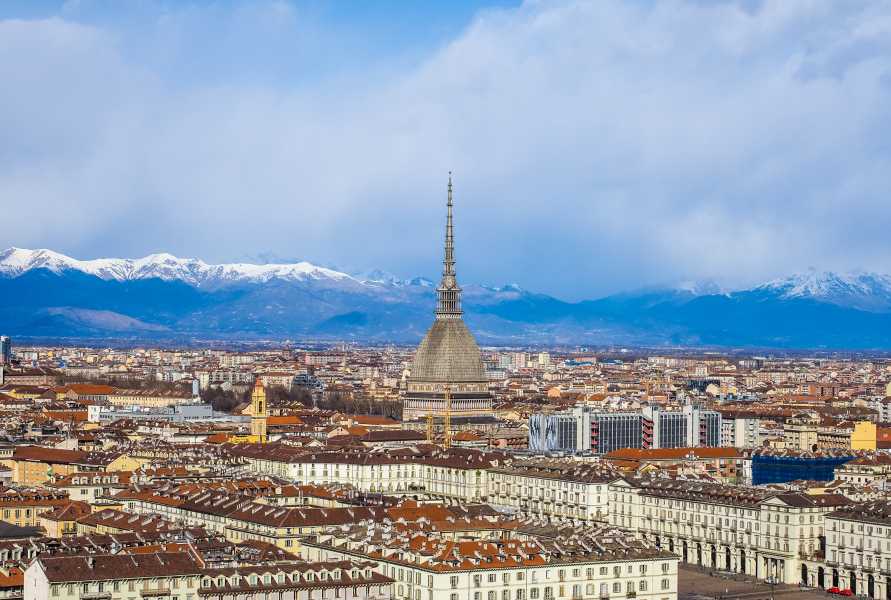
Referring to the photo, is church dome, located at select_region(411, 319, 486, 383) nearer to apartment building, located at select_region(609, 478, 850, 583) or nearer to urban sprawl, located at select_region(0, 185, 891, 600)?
urban sprawl, located at select_region(0, 185, 891, 600)

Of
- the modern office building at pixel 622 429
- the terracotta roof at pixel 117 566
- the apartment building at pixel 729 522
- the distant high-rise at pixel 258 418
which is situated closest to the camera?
the terracotta roof at pixel 117 566

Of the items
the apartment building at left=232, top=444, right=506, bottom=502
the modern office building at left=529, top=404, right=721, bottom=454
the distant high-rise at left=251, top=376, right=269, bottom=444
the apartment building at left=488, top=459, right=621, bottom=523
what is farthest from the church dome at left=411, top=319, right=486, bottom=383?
the apartment building at left=488, top=459, right=621, bottom=523

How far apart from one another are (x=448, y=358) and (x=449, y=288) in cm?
639

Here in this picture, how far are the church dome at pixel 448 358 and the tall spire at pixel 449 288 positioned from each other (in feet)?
2.74

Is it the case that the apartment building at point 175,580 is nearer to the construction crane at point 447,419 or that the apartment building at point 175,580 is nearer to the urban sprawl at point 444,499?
the urban sprawl at point 444,499

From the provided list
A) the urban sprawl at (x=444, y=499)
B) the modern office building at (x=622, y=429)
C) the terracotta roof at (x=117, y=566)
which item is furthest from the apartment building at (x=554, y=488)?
the terracotta roof at (x=117, y=566)

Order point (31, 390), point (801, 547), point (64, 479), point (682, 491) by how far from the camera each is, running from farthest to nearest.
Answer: point (31, 390) < point (64, 479) < point (682, 491) < point (801, 547)

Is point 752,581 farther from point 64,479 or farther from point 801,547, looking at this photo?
point 64,479

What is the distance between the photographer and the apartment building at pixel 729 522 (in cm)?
7862

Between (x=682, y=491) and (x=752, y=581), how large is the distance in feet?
30.8

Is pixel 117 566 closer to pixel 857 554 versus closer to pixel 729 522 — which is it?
pixel 857 554

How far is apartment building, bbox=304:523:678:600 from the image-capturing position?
196 feet

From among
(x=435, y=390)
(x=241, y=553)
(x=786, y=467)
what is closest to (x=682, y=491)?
(x=786, y=467)

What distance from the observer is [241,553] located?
208 feet
